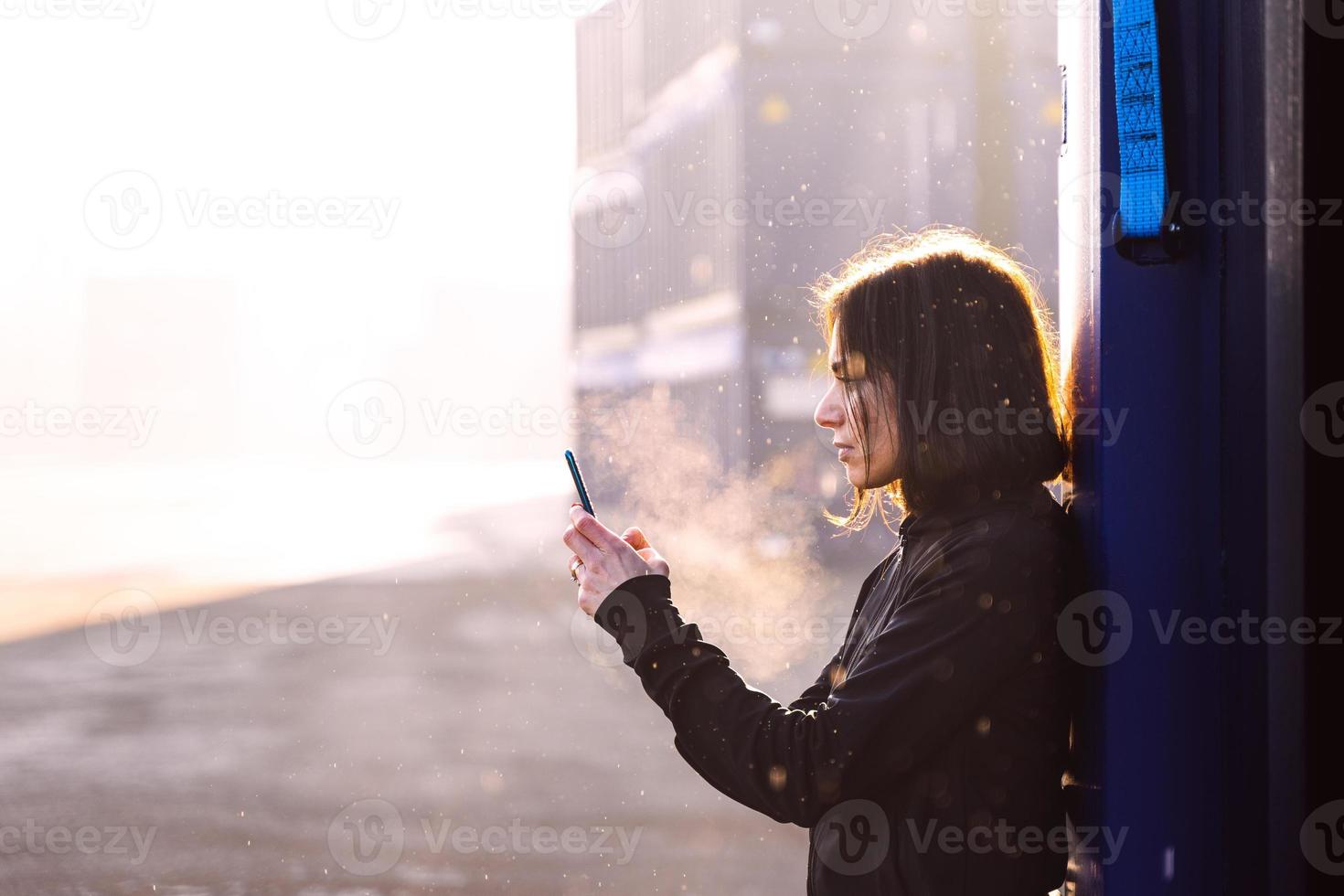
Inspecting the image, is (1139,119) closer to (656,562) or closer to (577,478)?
(656,562)

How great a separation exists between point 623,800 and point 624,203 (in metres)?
37.0

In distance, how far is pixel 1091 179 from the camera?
100 cm

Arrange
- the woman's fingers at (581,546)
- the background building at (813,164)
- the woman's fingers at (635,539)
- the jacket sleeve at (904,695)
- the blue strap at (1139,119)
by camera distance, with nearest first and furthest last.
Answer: the blue strap at (1139,119) → the jacket sleeve at (904,695) → the woman's fingers at (581,546) → the woman's fingers at (635,539) → the background building at (813,164)

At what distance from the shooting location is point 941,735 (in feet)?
3.43

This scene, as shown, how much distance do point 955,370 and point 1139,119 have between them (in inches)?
13.0

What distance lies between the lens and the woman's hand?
4.06 ft

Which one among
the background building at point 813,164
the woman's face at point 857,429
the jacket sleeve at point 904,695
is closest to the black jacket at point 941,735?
the jacket sleeve at point 904,695

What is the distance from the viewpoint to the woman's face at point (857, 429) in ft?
4.03

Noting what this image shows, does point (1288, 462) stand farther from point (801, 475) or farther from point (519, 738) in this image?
point (801, 475)

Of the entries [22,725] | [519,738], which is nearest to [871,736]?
[519,738]

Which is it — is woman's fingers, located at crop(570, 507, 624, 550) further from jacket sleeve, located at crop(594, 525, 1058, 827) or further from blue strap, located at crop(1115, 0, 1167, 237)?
blue strap, located at crop(1115, 0, 1167, 237)

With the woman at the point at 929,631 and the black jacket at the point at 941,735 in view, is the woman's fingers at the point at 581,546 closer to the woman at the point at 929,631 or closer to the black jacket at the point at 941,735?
the woman at the point at 929,631

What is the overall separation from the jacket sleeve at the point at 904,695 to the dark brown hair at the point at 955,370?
104 millimetres

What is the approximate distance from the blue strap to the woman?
28cm
